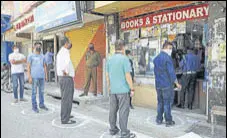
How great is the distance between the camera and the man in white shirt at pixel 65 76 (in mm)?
5863

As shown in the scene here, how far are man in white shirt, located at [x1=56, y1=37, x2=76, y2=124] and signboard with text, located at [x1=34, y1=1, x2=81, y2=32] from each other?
2876 mm

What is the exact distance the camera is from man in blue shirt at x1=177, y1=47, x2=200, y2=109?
7.12 meters

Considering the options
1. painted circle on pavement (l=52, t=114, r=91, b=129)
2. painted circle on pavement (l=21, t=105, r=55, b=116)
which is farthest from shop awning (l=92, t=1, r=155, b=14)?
painted circle on pavement (l=21, t=105, r=55, b=116)

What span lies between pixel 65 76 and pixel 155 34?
2.81 m

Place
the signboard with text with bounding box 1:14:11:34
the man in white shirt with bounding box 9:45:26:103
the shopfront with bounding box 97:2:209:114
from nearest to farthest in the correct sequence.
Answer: the shopfront with bounding box 97:2:209:114 < the man in white shirt with bounding box 9:45:26:103 < the signboard with text with bounding box 1:14:11:34

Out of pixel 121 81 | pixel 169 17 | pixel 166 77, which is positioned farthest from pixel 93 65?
pixel 121 81

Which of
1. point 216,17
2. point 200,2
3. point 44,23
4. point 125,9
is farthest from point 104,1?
point 44,23

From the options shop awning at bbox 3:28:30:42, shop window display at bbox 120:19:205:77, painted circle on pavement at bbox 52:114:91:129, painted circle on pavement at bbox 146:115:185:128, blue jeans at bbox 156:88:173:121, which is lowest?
painted circle on pavement at bbox 52:114:91:129

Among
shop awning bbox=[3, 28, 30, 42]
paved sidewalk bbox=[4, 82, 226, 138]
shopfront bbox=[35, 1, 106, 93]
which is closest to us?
paved sidewalk bbox=[4, 82, 226, 138]

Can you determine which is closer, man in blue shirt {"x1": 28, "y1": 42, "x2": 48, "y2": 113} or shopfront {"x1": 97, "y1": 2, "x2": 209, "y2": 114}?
shopfront {"x1": 97, "y1": 2, "x2": 209, "y2": 114}

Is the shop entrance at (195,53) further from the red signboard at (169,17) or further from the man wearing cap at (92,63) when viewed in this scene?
the man wearing cap at (92,63)

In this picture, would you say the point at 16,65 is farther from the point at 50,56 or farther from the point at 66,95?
the point at 50,56

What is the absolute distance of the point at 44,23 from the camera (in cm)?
1100

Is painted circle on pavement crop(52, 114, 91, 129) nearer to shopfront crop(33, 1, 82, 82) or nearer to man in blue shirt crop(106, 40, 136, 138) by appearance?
man in blue shirt crop(106, 40, 136, 138)
